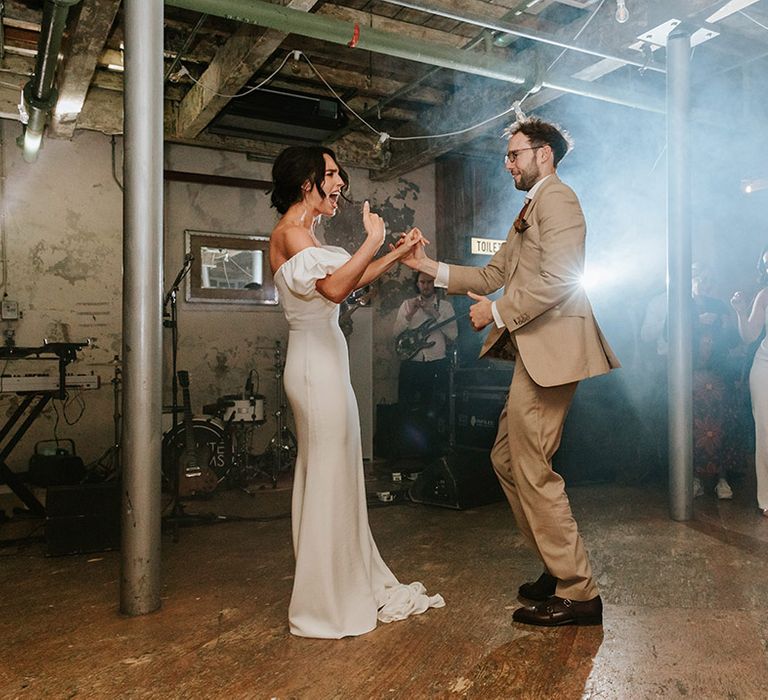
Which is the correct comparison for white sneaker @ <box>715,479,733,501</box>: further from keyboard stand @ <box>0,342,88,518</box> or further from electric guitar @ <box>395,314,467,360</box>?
keyboard stand @ <box>0,342,88,518</box>

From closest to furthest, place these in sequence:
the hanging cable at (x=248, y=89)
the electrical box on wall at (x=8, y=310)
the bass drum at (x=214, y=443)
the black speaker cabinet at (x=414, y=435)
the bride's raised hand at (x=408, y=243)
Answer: the bride's raised hand at (x=408, y=243) < the hanging cable at (x=248, y=89) < the bass drum at (x=214, y=443) < the electrical box on wall at (x=8, y=310) < the black speaker cabinet at (x=414, y=435)

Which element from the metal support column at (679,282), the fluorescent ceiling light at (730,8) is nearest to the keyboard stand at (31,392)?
the metal support column at (679,282)

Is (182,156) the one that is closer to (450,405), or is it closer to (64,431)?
(64,431)

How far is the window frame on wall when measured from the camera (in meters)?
7.10

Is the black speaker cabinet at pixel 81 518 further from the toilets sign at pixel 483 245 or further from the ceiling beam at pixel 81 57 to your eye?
the toilets sign at pixel 483 245

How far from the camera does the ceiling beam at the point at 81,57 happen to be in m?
4.31

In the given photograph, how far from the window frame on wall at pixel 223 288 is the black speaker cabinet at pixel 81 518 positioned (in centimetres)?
344

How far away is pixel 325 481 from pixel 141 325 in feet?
3.44

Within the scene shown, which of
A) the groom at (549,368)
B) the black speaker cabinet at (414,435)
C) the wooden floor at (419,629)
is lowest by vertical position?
the wooden floor at (419,629)

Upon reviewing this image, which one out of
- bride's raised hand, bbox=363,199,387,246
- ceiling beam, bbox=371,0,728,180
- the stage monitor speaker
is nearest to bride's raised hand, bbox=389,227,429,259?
bride's raised hand, bbox=363,199,387,246

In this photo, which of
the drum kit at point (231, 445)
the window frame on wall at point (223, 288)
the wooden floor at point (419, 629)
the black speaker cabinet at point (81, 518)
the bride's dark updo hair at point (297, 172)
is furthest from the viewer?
the window frame on wall at point (223, 288)

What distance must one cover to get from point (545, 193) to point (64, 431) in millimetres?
5497

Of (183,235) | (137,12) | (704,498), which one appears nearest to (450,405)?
(704,498)

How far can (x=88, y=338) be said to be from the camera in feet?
21.7
